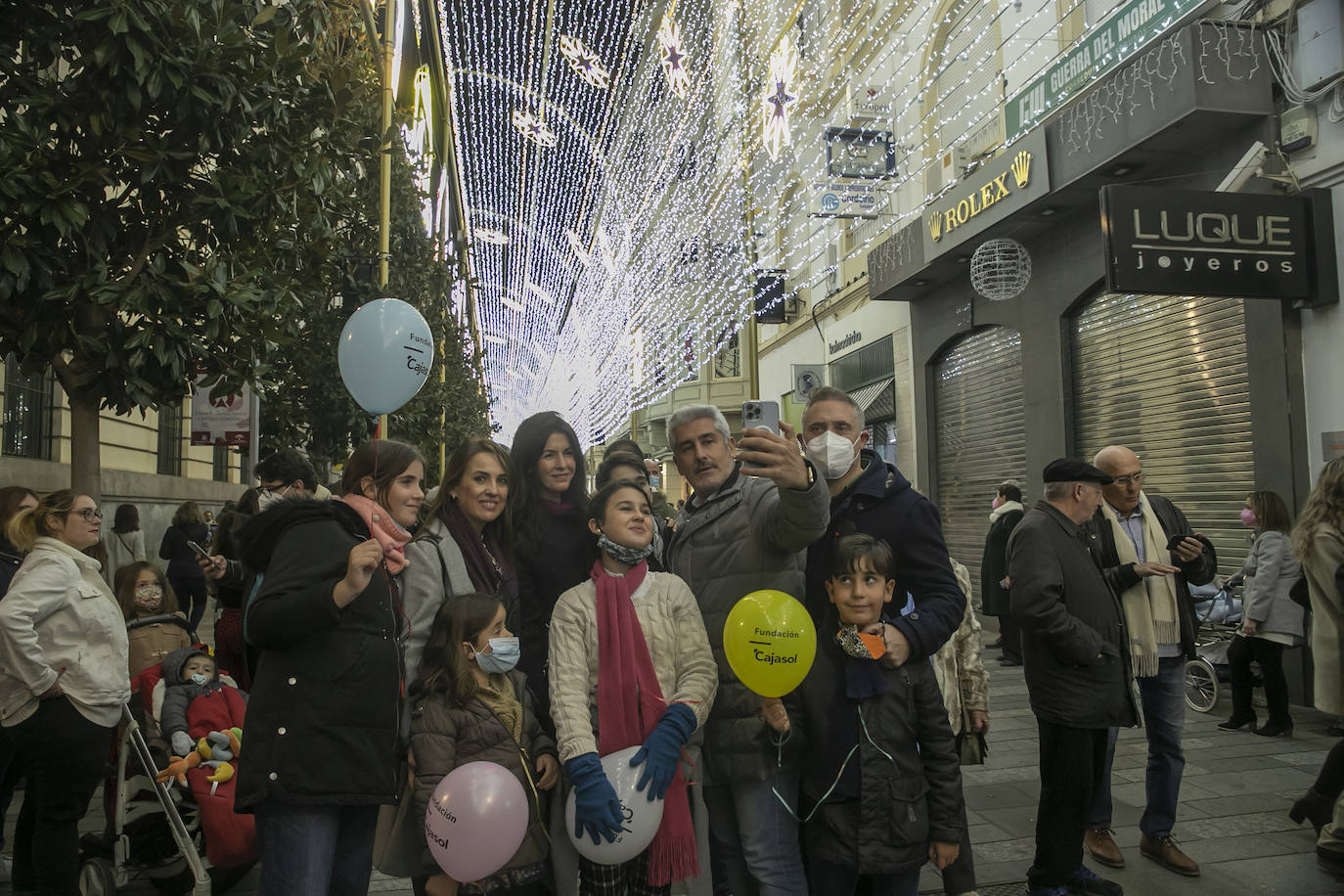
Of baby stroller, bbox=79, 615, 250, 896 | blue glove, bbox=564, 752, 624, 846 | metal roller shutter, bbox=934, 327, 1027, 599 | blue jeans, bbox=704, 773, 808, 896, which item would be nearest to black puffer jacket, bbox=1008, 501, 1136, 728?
blue jeans, bbox=704, 773, 808, 896

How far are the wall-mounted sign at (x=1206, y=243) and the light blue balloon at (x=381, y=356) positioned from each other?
5655 mm

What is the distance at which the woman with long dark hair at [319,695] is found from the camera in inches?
102

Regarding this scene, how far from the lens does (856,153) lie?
1409cm

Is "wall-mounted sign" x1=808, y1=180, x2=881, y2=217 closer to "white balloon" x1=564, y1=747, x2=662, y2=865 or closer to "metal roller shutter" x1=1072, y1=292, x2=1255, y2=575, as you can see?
"metal roller shutter" x1=1072, y1=292, x2=1255, y2=575

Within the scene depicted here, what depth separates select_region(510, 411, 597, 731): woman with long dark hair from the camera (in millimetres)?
3428

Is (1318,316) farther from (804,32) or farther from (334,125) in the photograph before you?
(804,32)

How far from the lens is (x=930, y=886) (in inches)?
169

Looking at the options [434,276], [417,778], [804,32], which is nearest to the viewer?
[417,778]

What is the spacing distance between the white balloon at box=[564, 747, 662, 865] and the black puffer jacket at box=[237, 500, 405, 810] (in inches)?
25.0

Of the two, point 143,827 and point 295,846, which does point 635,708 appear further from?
point 143,827

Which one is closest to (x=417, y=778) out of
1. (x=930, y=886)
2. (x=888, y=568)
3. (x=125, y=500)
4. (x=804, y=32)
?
(x=888, y=568)

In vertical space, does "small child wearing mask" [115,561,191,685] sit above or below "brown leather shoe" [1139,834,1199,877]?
above

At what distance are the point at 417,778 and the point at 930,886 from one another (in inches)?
109

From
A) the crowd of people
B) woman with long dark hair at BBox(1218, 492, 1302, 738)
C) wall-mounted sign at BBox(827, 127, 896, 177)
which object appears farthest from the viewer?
wall-mounted sign at BBox(827, 127, 896, 177)
